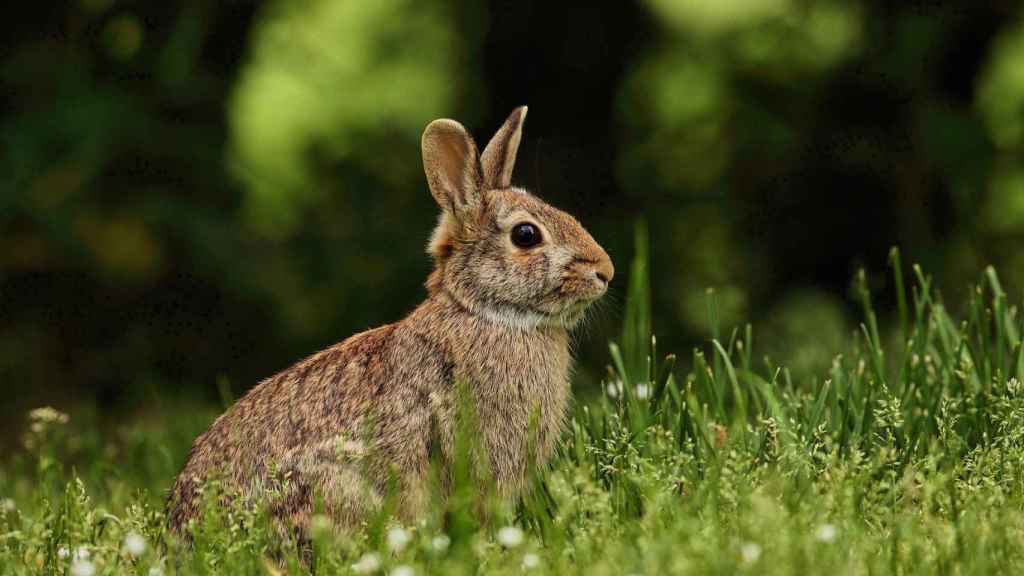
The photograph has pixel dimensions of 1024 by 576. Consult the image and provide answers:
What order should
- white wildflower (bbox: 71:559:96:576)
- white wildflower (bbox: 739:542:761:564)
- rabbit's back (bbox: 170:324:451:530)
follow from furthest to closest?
rabbit's back (bbox: 170:324:451:530) < white wildflower (bbox: 71:559:96:576) < white wildflower (bbox: 739:542:761:564)

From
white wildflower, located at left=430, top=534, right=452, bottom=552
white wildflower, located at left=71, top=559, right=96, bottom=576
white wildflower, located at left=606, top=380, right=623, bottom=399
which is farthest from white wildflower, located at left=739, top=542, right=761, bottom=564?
white wildflower, located at left=71, top=559, right=96, bottom=576

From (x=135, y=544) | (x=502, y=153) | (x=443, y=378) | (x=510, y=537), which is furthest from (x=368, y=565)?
(x=502, y=153)

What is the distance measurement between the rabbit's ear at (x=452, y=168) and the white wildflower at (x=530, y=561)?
1.54 metres

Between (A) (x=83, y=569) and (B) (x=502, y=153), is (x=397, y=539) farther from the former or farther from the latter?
(B) (x=502, y=153)

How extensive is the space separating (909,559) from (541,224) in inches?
67.7

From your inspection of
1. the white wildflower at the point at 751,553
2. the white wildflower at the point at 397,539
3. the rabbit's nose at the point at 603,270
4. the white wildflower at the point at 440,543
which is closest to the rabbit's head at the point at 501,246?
the rabbit's nose at the point at 603,270

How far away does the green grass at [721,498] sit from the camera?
3240 millimetres

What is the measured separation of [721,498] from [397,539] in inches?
33.7

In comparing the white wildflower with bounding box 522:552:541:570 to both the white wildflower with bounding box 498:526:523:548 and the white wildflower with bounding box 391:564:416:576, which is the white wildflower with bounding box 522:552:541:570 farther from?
the white wildflower with bounding box 391:564:416:576

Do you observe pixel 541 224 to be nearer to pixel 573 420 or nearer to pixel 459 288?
pixel 459 288

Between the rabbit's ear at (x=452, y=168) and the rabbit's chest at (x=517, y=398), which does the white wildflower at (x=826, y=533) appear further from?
the rabbit's ear at (x=452, y=168)

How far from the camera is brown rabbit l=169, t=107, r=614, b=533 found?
4055 mm

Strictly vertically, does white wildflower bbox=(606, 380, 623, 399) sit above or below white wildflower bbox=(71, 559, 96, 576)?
above

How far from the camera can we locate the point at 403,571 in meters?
3.24
